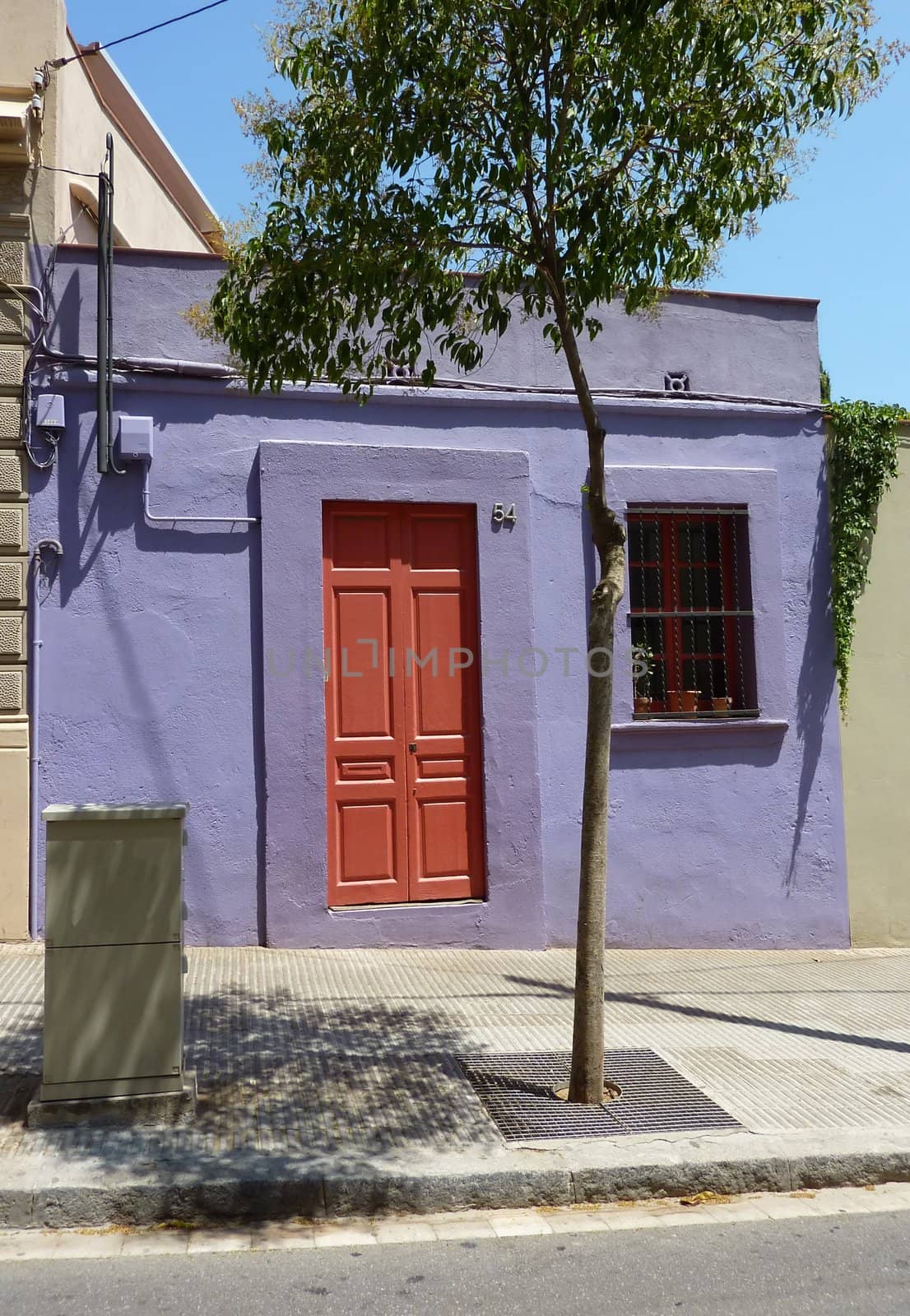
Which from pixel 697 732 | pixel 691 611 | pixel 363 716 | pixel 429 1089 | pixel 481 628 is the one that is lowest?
pixel 429 1089

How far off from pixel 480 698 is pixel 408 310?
338cm

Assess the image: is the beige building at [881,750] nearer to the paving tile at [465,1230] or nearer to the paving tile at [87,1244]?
the paving tile at [465,1230]

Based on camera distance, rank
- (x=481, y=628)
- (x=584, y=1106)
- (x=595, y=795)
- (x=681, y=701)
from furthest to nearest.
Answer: (x=681, y=701)
(x=481, y=628)
(x=595, y=795)
(x=584, y=1106)

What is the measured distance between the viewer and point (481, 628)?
8.67 m

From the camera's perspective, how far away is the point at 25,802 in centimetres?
777

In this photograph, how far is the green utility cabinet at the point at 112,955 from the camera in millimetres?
4883

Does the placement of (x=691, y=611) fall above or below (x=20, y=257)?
below

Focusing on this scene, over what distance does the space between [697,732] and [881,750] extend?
162cm

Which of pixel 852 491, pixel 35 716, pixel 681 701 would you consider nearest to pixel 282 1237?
pixel 35 716

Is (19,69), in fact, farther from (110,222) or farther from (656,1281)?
(656,1281)

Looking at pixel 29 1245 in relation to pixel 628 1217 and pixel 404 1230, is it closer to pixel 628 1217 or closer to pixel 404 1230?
pixel 404 1230

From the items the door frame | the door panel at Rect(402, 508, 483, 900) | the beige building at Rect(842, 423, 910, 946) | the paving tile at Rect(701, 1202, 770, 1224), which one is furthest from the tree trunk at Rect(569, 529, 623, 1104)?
the beige building at Rect(842, 423, 910, 946)

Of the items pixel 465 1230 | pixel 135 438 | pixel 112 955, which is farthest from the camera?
pixel 135 438

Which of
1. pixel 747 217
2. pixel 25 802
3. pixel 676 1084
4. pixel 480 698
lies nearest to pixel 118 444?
pixel 25 802
